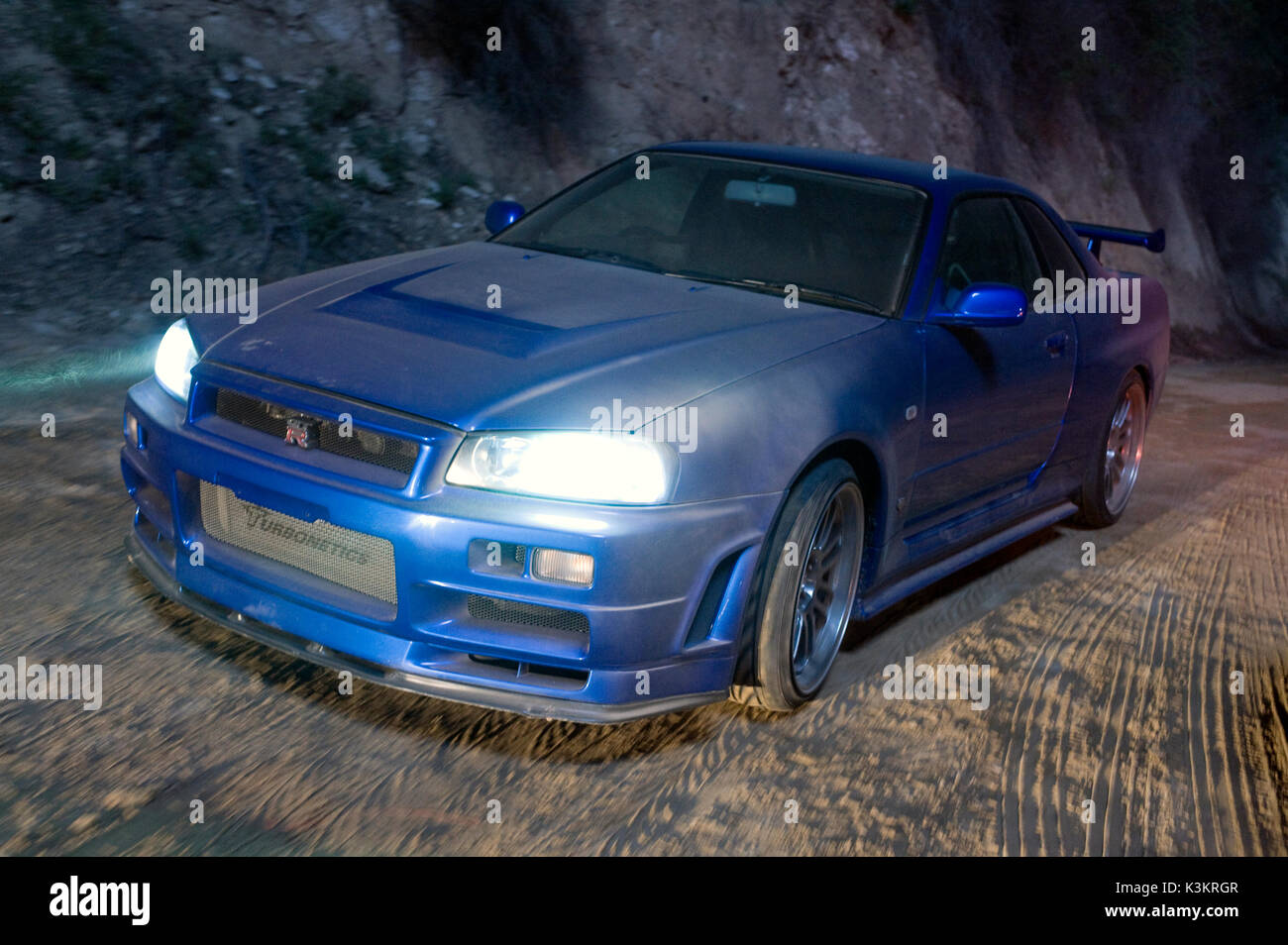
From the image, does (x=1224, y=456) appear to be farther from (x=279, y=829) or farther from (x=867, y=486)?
(x=279, y=829)

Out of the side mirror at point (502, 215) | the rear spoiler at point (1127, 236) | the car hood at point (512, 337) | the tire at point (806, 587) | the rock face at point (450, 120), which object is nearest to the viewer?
the car hood at point (512, 337)

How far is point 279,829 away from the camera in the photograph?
3.14 metres

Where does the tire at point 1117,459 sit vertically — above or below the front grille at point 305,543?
below

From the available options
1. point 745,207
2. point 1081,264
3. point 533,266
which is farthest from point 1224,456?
point 533,266

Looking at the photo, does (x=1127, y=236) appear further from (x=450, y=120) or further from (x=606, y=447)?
(x=450, y=120)

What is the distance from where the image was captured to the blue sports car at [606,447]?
3375mm

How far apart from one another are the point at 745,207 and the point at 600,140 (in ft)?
24.5

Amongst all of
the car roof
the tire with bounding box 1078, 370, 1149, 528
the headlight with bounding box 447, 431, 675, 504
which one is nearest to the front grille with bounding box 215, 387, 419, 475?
the headlight with bounding box 447, 431, 675, 504

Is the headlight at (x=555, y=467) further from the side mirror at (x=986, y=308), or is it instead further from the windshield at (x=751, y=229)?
the side mirror at (x=986, y=308)

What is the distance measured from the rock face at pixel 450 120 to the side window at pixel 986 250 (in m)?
5.07

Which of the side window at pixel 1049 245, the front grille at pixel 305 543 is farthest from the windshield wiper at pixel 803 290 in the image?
the front grille at pixel 305 543

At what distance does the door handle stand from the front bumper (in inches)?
83.4

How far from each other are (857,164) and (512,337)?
195 centimetres

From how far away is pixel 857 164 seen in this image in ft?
17.1
